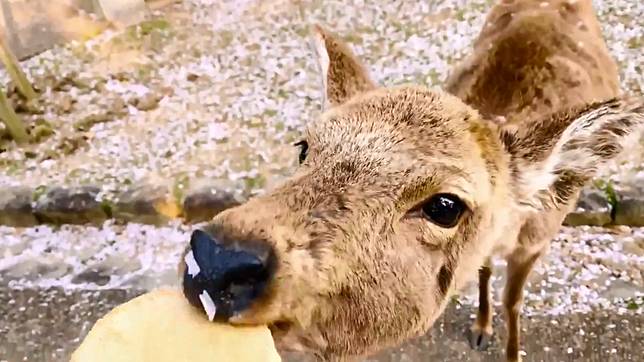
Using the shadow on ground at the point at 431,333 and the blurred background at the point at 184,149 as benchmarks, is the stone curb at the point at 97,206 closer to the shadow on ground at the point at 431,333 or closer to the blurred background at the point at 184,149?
the blurred background at the point at 184,149

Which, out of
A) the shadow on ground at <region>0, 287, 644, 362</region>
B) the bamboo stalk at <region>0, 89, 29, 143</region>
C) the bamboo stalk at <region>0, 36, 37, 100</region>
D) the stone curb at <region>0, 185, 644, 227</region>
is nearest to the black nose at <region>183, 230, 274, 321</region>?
the shadow on ground at <region>0, 287, 644, 362</region>

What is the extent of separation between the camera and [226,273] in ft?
5.06

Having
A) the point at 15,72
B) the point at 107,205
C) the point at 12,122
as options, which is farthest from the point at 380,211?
the point at 15,72

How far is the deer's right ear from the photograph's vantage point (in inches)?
98.1

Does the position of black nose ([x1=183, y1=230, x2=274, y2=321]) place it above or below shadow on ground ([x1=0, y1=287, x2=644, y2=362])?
above

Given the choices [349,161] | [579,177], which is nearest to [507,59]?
[579,177]

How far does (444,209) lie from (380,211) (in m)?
0.19

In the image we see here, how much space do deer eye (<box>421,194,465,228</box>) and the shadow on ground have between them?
1582 mm

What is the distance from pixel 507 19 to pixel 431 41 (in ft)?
7.07

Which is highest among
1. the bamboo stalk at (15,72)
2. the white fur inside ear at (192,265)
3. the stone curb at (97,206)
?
the white fur inside ear at (192,265)

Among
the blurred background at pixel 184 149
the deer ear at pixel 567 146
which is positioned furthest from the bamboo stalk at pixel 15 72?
the deer ear at pixel 567 146

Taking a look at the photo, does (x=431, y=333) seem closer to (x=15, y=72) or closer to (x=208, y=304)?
(x=208, y=304)

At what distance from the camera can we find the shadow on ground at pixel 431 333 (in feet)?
11.2

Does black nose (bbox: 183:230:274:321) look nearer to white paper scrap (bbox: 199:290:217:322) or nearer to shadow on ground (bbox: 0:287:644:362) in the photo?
white paper scrap (bbox: 199:290:217:322)
